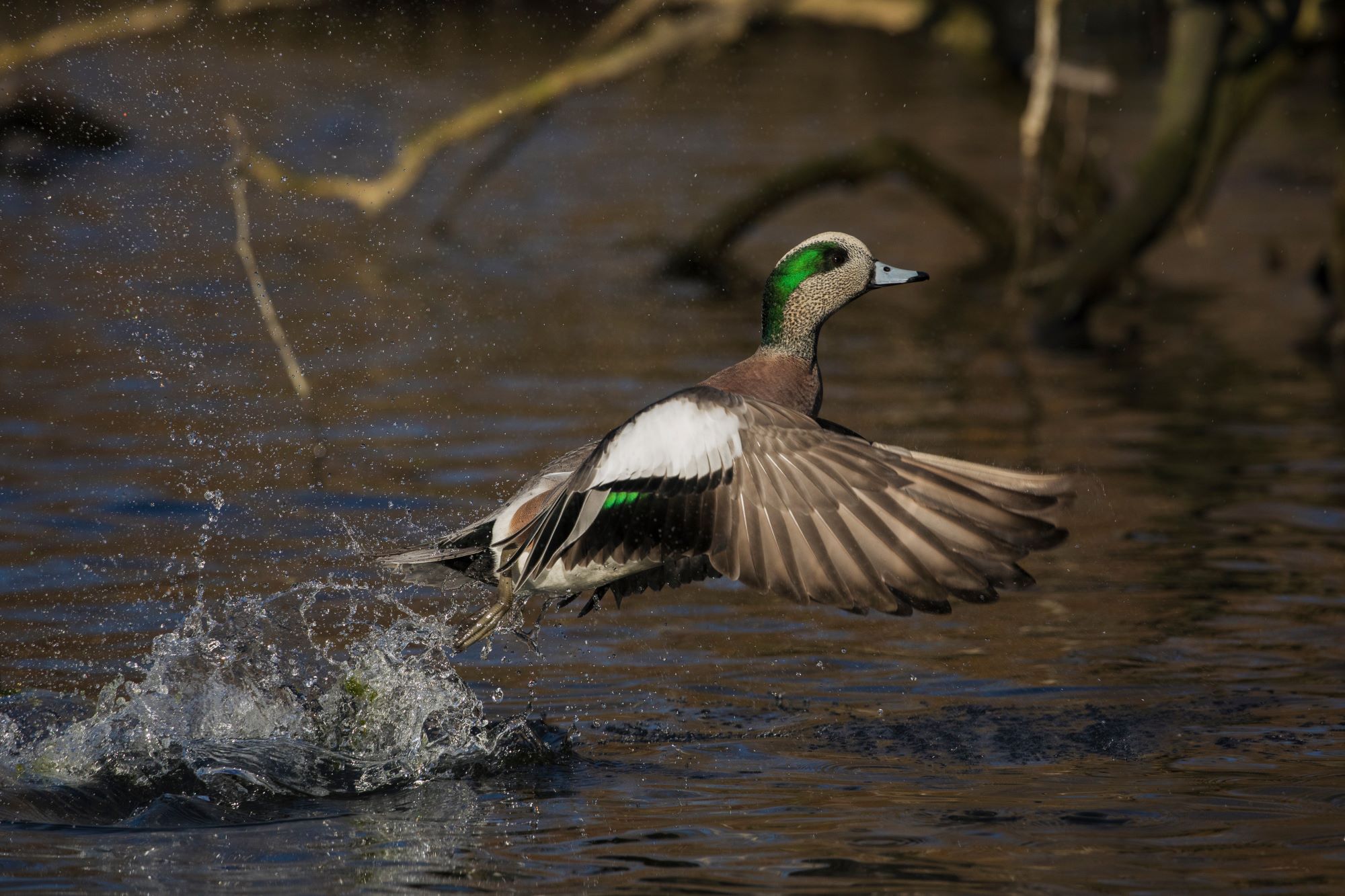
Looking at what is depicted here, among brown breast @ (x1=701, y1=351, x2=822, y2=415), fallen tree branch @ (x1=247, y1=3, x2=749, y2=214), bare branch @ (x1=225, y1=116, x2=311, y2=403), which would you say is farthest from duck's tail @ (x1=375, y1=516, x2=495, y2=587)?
fallen tree branch @ (x1=247, y1=3, x2=749, y2=214)

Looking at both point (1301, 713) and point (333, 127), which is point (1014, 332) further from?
point (333, 127)

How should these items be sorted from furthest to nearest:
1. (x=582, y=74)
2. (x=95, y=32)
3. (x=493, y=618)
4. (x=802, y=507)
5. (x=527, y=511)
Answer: (x=582, y=74) → (x=95, y=32) → (x=493, y=618) → (x=527, y=511) → (x=802, y=507)

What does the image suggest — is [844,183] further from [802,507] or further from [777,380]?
[802,507]

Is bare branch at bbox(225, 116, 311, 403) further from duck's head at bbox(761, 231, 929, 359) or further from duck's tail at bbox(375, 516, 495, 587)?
duck's head at bbox(761, 231, 929, 359)

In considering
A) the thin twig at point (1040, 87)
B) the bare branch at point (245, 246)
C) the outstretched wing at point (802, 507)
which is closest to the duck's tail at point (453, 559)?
the outstretched wing at point (802, 507)

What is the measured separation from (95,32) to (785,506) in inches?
168

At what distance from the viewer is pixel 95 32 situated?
729 cm

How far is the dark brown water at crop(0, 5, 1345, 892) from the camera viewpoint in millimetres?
4422

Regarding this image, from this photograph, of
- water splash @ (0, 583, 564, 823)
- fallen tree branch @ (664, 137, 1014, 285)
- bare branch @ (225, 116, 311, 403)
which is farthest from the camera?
fallen tree branch @ (664, 137, 1014, 285)

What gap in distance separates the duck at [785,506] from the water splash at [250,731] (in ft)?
1.50

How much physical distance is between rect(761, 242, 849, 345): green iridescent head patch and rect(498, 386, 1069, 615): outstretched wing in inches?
22.6

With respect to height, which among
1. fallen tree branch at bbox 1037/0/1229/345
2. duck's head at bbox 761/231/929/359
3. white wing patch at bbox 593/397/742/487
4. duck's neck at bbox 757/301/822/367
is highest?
fallen tree branch at bbox 1037/0/1229/345

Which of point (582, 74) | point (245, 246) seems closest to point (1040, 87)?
point (582, 74)

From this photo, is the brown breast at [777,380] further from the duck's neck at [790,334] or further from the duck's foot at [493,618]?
the duck's foot at [493,618]
